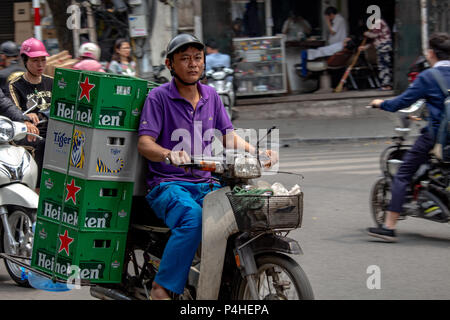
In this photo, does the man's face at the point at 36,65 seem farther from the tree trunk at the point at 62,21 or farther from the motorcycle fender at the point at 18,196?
the tree trunk at the point at 62,21

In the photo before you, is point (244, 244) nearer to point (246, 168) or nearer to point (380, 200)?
point (246, 168)

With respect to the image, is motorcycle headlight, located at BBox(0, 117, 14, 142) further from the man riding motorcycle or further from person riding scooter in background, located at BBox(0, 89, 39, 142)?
the man riding motorcycle

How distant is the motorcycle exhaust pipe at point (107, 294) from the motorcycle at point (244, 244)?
44 cm

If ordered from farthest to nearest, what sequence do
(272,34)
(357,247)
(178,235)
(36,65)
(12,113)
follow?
(272,34)
(357,247)
(36,65)
(12,113)
(178,235)

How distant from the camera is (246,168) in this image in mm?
3932

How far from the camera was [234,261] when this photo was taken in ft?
13.4

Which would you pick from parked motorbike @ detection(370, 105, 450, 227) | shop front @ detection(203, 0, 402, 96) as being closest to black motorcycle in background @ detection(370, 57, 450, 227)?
parked motorbike @ detection(370, 105, 450, 227)

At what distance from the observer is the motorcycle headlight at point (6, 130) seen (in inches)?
222

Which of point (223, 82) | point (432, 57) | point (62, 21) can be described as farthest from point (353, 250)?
point (62, 21)

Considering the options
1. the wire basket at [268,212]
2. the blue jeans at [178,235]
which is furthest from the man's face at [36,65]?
the wire basket at [268,212]

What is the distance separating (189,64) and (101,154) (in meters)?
0.71

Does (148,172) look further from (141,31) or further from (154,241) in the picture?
(141,31)

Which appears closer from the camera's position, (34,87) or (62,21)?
(34,87)

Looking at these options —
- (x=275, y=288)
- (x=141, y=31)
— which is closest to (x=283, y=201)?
(x=275, y=288)
